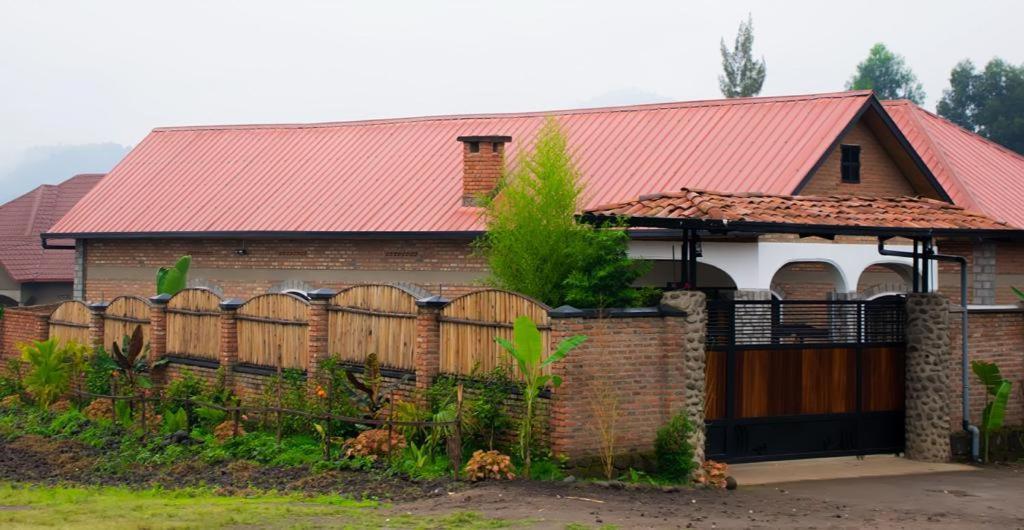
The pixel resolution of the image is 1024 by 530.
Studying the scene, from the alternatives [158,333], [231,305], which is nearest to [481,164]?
[158,333]

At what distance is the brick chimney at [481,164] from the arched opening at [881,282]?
24.9ft

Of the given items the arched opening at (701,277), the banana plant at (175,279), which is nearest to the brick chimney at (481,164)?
the arched opening at (701,277)

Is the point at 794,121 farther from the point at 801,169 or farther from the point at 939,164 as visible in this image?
the point at 939,164

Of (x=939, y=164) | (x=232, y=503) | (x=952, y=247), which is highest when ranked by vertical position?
(x=939, y=164)

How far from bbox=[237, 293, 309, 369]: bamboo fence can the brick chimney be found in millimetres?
7858

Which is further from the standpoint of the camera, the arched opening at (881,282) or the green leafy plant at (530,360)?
the arched opening at (881,282)

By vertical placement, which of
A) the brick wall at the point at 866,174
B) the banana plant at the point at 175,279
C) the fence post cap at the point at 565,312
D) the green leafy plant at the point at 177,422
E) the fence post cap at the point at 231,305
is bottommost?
the green leafy plant at the point at 177,422

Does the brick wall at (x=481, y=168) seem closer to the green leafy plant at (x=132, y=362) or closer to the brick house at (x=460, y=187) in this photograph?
the brick house at (x=460, y=187)

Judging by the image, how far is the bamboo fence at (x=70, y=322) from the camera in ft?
79.7

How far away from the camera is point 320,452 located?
679 inches

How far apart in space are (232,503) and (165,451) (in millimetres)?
5032

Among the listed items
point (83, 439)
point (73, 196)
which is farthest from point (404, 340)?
point (73, 196)

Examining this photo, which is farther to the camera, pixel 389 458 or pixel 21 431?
pixel 21 431

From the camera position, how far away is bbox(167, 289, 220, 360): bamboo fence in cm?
2142
